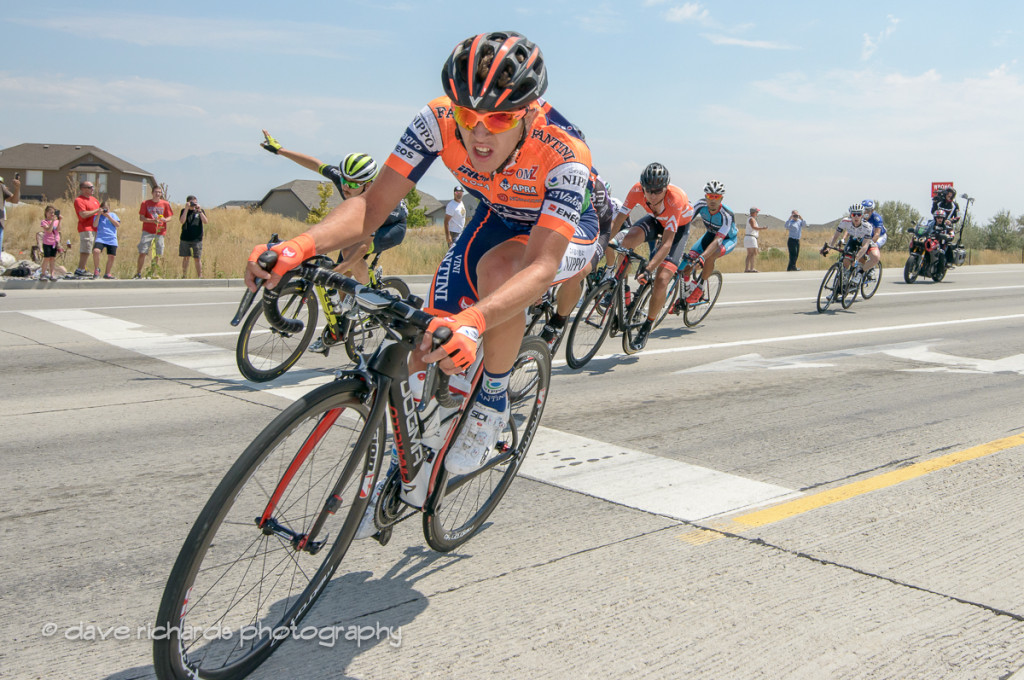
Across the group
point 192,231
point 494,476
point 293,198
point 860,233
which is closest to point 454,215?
point 192,231

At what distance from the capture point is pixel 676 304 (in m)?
12.1

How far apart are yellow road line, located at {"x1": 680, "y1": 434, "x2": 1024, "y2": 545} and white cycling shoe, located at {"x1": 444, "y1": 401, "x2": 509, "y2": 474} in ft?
3.95

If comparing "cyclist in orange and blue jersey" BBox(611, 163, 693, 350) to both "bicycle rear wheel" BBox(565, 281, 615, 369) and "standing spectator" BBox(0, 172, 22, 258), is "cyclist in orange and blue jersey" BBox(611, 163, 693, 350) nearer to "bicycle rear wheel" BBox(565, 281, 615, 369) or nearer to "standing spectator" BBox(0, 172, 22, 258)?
"bicycle rear wheel" BBox(565, 281, 615, 369)

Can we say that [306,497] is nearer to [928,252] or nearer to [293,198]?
[928,252]

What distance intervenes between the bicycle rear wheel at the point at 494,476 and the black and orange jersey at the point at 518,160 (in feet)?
2.46

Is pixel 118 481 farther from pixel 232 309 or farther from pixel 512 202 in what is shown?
pixel 232 309

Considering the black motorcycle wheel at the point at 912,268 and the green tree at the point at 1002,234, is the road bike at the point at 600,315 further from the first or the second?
the green tree at the point at 1002,234

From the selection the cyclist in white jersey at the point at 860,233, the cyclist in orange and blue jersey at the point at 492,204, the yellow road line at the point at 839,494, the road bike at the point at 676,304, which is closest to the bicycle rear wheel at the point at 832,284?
the cyclist in white jersey at the point at 860,233

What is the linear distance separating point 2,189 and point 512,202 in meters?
14.0

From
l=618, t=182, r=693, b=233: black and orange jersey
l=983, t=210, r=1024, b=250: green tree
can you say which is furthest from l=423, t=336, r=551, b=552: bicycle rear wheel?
l=983, t=210, r=1024, b=250: green tree

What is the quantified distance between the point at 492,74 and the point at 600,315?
19.9ft

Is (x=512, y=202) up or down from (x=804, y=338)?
up

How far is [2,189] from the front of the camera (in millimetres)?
14938

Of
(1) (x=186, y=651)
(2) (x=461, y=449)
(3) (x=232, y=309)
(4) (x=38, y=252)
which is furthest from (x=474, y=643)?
(4) (x=38, y=252)
